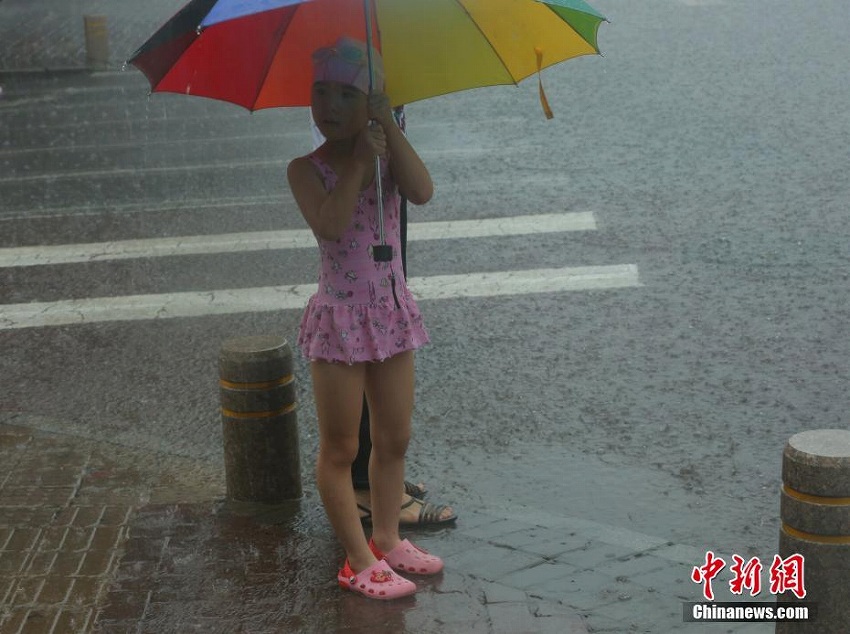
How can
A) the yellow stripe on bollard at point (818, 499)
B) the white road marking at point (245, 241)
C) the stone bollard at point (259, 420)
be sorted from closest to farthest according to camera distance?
1. the yellow stripe on bollard at point (818, 499)
2. the stone bollard at point (259, 420)
3. the white road marking at point (245, 241)

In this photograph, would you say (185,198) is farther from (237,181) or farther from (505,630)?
(505,630)

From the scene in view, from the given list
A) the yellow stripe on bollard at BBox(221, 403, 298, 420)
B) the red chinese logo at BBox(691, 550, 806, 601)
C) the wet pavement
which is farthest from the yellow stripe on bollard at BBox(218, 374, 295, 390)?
the red chinese logo at BBox(691, 550, 806, 601)

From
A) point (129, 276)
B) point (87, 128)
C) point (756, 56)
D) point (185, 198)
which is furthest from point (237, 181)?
point (756, 56)

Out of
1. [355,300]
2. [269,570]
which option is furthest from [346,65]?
[269,570]

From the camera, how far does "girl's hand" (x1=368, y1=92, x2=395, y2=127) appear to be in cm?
446

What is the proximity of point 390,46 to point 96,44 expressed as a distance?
51.3ft

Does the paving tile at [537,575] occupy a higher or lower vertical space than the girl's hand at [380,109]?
lower

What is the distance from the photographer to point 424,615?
4727 millimetres

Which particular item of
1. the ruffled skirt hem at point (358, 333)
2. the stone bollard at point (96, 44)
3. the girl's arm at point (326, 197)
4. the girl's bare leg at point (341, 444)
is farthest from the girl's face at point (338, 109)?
the stone bollard at point (96, 44)

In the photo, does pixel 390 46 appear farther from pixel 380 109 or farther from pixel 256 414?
pixel 256 414

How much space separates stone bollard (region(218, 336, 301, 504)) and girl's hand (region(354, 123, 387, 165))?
1295mm

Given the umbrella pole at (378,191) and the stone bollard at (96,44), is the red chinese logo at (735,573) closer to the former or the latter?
the umbrella pole at (378,191)

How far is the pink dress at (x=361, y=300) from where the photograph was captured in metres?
4.63

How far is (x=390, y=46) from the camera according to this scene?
15.3 ft
